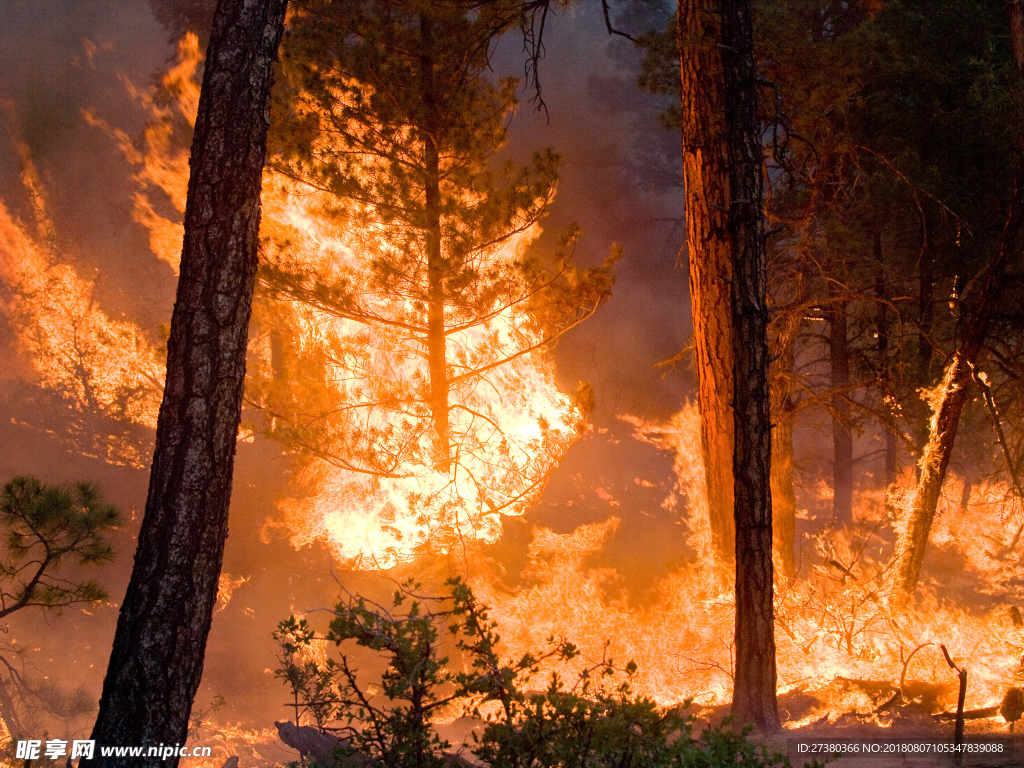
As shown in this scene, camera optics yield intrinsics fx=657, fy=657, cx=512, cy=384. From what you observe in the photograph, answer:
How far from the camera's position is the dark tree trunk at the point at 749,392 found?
4.35 m

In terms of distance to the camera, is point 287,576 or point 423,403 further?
point 287,576

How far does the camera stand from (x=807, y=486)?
641 inches

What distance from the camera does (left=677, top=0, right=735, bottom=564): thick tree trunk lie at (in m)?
4.55

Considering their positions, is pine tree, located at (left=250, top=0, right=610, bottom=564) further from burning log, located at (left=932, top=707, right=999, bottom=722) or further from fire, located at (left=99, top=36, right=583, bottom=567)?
burning log, located at (left=932, top=707, right=999, bottom=722)

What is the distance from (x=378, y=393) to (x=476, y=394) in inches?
57.4

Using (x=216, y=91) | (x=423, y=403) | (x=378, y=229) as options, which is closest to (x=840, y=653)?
(x=423, y=403)

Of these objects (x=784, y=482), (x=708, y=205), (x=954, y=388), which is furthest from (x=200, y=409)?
(x=784, y=482)

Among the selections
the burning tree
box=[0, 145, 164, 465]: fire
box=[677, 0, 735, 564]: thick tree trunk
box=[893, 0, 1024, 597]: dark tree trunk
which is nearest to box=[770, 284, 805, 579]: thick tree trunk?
box=[893, 0, 1024, 597]: dark tree trunk

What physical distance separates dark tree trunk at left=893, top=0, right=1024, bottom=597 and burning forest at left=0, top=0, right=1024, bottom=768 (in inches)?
1.3

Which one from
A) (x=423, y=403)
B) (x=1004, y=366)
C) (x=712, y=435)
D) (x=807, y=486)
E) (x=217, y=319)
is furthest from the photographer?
(x=807, y=486)

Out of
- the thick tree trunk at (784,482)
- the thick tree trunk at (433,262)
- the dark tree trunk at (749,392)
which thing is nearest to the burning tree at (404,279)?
the thick tree trunk at (433,262)

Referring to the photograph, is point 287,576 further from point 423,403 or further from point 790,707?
point 790,707

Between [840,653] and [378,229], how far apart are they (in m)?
6.07

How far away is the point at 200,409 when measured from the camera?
3.04 m
